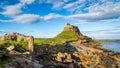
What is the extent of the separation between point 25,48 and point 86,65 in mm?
15709

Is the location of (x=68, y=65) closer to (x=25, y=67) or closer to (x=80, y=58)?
(x=80, y=58)

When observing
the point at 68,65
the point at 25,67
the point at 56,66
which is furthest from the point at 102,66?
the point at 25,67

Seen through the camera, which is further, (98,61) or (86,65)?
(98,61)

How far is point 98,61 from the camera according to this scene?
201ft

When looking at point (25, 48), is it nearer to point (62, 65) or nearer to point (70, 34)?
point (62, 65)

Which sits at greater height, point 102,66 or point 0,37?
point 0,37

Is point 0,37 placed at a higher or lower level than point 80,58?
higher

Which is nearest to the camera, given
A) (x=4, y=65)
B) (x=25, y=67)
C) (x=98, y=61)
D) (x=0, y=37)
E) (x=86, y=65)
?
(x=4, y=65)

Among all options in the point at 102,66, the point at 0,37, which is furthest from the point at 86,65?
the point at 0,37

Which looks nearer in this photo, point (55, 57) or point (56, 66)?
point (56, 66)

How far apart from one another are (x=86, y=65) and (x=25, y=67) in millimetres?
21338

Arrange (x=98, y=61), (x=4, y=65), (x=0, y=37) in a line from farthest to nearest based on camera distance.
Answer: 1. (x=0, y=37)
2. (x=98, y=61)
3. (x=4, y=65)

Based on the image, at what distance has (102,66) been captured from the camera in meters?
58.3

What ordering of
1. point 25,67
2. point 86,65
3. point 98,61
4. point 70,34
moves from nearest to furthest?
point 25,67 → point 86,65 → point 98,61 → point 70,34
